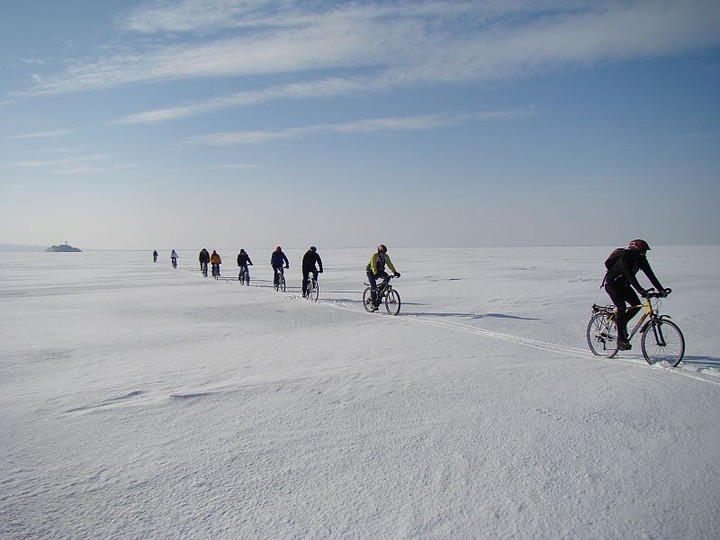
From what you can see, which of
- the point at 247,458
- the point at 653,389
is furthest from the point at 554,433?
the point at 247,458

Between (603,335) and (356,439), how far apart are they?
5254 millimetres

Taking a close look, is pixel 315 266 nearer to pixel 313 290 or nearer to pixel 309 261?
pixel 309 261

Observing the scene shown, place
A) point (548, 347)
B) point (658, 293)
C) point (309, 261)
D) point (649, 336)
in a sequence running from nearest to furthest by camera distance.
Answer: point (658, 293) < point (649, 336) < point (548, 347) < point (309, 261)

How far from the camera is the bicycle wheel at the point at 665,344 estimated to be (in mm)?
6477

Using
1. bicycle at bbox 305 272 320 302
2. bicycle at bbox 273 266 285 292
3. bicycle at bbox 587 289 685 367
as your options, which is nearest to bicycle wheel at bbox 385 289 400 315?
bicycle at bbox 305 272 320 302

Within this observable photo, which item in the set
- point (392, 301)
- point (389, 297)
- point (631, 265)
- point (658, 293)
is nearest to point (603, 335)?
point (658, 293)

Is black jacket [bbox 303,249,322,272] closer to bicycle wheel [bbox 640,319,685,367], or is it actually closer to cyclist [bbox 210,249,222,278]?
bicycle wheel [bbox 640,319,685,367]

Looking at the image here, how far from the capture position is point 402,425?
14.4ft

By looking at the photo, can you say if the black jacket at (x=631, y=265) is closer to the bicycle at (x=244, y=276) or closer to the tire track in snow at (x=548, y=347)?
the tire track in snow at (x=548, y=347)

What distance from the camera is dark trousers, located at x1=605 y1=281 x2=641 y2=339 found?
698 centimetres

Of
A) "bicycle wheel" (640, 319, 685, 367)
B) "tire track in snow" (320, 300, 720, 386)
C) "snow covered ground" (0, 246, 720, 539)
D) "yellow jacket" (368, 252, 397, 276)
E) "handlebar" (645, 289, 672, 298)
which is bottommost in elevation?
"snow covered ground" (0, 246, 720, 539)

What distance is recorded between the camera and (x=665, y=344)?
673 cm

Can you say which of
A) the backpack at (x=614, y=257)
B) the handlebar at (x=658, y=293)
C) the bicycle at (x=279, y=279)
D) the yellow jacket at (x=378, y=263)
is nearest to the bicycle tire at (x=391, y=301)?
the yellow jacket at (x=378, y=263)

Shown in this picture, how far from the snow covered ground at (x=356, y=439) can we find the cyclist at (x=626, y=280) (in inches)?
24.1
